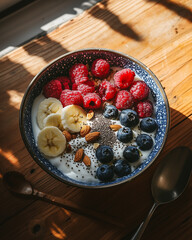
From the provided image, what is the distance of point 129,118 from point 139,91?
0.40 feet

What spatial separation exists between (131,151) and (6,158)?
54 cm

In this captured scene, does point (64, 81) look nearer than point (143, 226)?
No

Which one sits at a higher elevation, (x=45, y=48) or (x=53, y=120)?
(x=45, y=48)

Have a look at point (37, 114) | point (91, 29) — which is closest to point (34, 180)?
point (37, 114)

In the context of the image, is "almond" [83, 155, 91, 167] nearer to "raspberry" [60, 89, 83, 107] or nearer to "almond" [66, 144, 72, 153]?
"almond" [66, 144, 72, 153]

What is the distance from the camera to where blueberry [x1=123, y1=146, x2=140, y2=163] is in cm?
94

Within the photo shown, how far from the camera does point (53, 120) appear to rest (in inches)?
40.0

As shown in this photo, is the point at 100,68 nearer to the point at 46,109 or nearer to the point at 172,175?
the point at 46,109

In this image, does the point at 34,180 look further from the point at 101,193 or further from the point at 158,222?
the point at 158,222

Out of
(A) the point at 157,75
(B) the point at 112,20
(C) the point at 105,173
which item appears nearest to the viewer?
(C) the point at 105,173

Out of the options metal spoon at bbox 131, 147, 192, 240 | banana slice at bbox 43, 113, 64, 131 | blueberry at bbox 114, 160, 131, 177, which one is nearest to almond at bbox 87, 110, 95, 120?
banana slice at bbox 43, 113, 64, 131

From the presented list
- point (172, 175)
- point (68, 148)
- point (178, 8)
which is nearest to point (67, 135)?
point (68, 148)

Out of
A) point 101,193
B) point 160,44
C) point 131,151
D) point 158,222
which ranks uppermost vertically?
point 160,44

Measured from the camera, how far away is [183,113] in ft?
3.60
